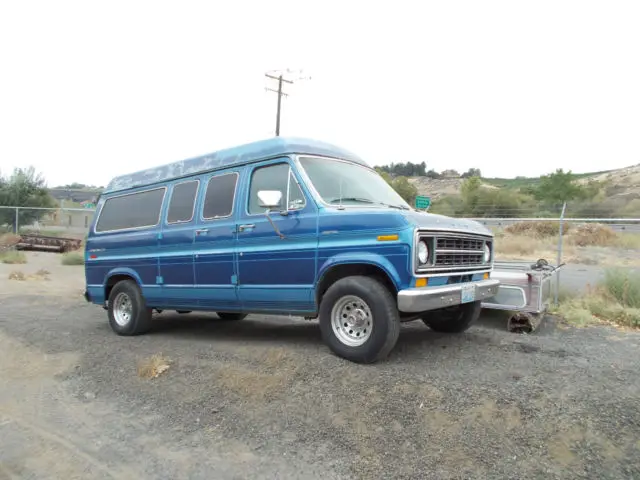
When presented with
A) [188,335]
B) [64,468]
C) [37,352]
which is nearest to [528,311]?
[188,335]

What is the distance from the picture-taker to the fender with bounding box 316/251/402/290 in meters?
4.56

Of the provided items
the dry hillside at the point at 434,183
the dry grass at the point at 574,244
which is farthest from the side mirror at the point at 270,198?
the dry hillside at the point at 434,183

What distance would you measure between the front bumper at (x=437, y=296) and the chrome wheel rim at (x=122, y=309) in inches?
178

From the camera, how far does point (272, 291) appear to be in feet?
18.1

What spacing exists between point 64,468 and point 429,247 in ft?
11.3

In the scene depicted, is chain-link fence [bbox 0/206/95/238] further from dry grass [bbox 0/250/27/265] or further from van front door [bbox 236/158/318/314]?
van front door [bbox 236/158/318/314]

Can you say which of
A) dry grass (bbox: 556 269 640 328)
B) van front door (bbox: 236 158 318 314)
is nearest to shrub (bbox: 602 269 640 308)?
dry grass (bbox: 556 269 640 328)

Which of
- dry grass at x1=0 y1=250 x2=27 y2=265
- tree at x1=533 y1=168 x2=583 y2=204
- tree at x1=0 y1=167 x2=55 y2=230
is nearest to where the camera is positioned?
dry grass at x1=0 y1=250 x2=27 y2=265

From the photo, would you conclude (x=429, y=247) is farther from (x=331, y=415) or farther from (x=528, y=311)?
(x=528, y=311)

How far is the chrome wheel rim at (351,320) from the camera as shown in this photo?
4758 millimetres

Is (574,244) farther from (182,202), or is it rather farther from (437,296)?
(182,202)

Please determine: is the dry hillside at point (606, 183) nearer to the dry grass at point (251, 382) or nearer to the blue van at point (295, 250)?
the blue van at point (295, 250)

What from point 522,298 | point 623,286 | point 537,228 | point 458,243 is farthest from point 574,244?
point 458,243

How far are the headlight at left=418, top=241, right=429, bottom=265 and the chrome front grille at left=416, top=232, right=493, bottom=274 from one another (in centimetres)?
3
